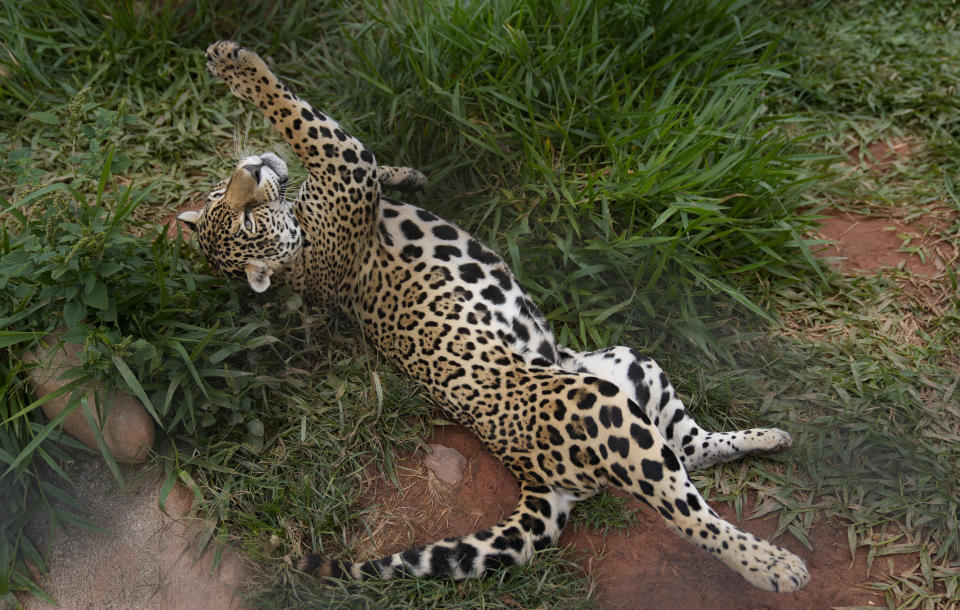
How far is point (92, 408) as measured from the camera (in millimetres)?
3777

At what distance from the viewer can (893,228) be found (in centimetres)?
516

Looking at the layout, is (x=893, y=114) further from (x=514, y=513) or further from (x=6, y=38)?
(x=6, y=38)

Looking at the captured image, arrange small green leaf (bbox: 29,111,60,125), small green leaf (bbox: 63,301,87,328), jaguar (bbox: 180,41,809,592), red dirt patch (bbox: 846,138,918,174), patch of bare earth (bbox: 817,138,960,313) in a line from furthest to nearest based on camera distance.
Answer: red dirt patch (bbox: 846,138,918,174) → small green leaf (bbox: 29,111,60,125) → patch of bare earth (bbox: 817,138,960,313) → small green leaf (bbox: 63,301,87,328) → jaguar (bbox: 180,41,809,592)

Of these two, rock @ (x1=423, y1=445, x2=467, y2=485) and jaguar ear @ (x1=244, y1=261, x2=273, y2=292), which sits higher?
jaguar ear @ (x1=244, y1=261, x2=273, y2=292)

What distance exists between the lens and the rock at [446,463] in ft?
13.3

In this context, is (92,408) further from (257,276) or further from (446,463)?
(446,463)

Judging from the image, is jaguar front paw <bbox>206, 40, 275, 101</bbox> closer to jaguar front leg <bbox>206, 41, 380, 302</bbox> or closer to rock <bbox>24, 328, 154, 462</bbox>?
jaguar front leg <bbox>206, 41, 380, 302</bbox>

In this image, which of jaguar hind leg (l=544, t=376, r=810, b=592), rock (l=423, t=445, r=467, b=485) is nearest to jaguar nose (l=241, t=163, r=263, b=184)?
rock (l=423, t=445, r=467, b=485)

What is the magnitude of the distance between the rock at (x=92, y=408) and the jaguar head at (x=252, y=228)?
0.85m

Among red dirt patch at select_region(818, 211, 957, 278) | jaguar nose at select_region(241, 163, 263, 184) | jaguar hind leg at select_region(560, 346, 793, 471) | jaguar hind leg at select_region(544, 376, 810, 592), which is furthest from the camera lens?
red dirt patch at select_region(818, 211, 957, 278)

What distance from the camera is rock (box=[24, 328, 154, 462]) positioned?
3.74 m

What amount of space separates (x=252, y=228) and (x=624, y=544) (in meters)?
2.53

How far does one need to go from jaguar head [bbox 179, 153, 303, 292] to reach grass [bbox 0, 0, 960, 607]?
22 centimetres

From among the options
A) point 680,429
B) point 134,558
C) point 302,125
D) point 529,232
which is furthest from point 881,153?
point 134,558
